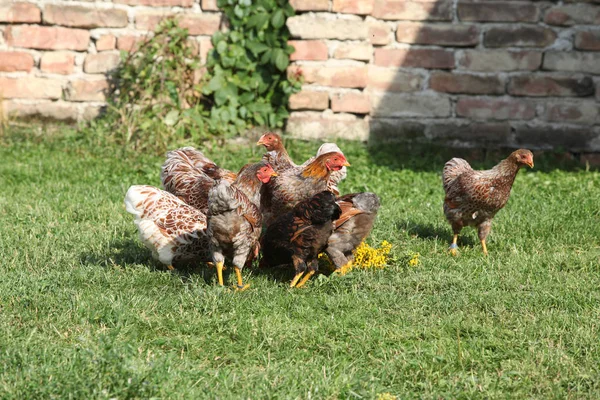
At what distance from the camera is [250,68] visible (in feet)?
28.6

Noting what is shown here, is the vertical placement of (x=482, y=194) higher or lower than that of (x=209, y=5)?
lower

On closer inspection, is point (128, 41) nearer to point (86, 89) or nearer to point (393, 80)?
point (86, 89)

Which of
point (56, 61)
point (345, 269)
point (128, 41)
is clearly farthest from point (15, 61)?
point (345, 269)

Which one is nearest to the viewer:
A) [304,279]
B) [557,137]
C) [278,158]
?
[304,279]

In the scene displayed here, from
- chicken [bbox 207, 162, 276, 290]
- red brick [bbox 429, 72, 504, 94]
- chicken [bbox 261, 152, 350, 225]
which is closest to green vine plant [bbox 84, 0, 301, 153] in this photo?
red brick [bbox 429, 72, 504, 94]

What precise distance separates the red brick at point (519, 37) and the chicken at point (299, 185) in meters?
3.90

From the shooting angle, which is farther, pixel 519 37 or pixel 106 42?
pixel 106 42

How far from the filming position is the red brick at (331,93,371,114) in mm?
8547

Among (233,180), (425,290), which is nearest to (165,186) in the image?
(233,180)

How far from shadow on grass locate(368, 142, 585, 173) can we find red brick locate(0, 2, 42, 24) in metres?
4.23

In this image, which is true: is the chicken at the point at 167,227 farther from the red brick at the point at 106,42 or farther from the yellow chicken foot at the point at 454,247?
the red brick at the point at 106,42

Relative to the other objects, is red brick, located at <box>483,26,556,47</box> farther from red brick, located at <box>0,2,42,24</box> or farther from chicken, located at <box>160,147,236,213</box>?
red brick, located at <box>0,2,42,24</box>

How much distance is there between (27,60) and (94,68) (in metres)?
0.79

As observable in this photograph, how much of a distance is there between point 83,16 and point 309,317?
19.1 feet
